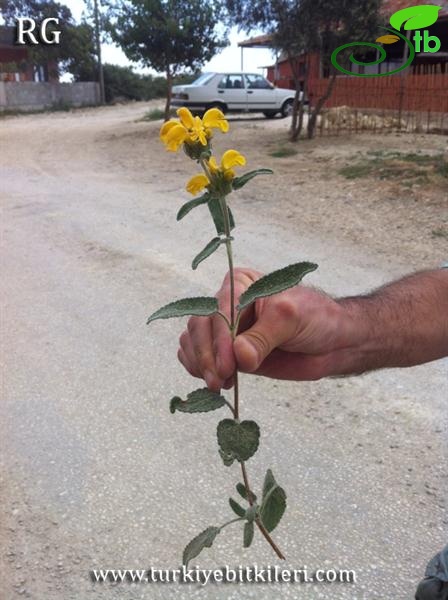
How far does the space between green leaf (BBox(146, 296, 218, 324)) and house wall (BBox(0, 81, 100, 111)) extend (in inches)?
1221

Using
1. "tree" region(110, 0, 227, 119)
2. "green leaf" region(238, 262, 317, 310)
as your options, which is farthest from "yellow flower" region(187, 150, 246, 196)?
"tree" region(110, 0, 227, 119)

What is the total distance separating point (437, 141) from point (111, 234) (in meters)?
8.70

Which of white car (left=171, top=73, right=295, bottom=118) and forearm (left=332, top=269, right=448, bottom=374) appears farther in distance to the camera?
white car (left=171, top=73, right=295, bottom=118)

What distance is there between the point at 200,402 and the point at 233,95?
20.0m

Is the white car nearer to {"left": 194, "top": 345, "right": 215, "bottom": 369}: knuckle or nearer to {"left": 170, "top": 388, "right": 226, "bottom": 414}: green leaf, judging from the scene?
{"left": 194, "top": 345, "right": 215, "bottom": 369}: knuckle

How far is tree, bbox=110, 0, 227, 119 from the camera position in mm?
18000

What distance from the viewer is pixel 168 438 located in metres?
2.92

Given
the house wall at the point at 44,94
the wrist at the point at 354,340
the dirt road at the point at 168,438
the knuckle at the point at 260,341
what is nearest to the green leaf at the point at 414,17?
the dirt road at the point at 168,438

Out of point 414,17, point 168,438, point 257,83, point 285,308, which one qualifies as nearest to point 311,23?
point 414,17

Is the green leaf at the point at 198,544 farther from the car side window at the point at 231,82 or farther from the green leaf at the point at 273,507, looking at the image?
the car side window at the point at 231,82

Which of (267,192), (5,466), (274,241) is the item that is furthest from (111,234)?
(5,466)

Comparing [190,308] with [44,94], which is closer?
[190,308]

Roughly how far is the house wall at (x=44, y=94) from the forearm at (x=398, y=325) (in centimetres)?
3052

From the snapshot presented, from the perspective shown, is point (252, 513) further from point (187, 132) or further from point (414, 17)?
point (414, 17)
